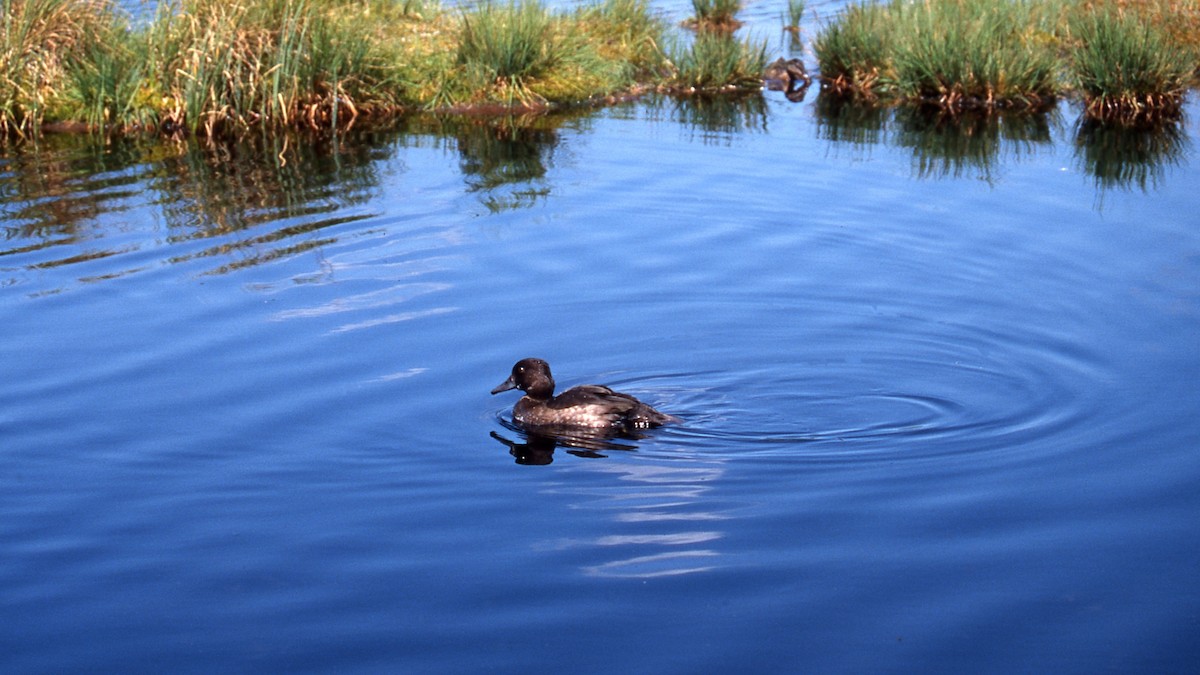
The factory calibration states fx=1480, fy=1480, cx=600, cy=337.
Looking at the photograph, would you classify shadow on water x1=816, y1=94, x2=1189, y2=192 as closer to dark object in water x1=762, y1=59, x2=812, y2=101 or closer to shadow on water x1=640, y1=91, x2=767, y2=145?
shadow on water x1=640, y1=91, x2=767, y2=145

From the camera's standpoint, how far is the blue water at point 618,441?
662 cm

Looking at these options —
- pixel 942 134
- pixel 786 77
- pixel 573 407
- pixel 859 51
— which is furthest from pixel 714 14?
pixel 573 407

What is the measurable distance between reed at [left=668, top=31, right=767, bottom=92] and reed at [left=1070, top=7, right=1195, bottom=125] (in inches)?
204

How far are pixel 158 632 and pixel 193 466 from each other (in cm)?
201

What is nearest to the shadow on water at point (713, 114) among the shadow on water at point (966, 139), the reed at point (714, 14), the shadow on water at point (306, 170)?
the shadow on water at point (306, 170)

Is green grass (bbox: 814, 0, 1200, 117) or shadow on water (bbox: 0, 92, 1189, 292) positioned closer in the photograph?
shadow on water (bbox: 0, 92, 1189, 292)

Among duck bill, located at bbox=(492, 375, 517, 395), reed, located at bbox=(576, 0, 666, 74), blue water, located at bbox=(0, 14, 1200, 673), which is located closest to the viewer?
blue water, located at bbox=(0, 14, 1200, 673)

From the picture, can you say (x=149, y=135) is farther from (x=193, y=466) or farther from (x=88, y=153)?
(x=193, y=466)

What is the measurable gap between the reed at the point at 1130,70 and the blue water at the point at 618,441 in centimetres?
354

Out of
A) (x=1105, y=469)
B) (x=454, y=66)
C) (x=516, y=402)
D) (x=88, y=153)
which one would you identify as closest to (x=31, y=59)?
(x=88, y=153)

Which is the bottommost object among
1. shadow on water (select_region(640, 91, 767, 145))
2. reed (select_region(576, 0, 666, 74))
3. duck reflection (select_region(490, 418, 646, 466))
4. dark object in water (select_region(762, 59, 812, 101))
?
duck reflection (select_region(490, 418, 646, 466))

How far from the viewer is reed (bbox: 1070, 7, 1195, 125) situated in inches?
763

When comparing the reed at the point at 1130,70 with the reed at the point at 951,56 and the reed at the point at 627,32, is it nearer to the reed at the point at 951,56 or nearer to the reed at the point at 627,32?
the reed at the point at 951,56

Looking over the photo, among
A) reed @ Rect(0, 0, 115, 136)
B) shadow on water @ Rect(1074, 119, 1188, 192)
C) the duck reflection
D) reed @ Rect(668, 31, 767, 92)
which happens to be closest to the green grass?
shadow on water @ Rect(1074, 119, 1188, 192)
